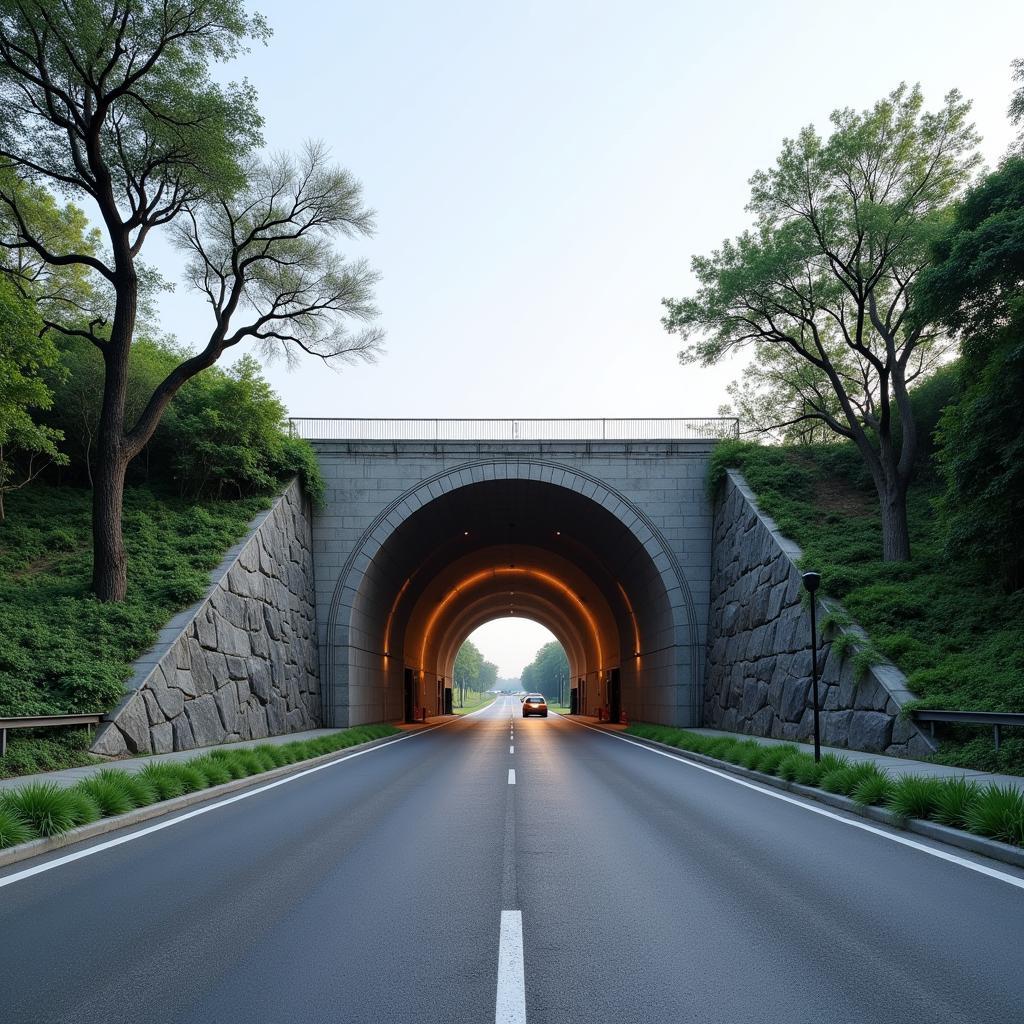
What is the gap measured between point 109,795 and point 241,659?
11.6 m

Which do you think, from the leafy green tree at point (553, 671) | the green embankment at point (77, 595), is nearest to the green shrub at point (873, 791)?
the green embankment at point (77, 595)

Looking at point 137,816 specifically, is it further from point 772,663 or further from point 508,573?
point 508,573

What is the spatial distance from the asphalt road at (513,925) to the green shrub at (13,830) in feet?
1.48

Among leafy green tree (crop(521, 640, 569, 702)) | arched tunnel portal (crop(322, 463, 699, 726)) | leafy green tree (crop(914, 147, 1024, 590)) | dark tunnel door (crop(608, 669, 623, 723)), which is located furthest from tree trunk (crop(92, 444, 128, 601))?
leafy green tree (crop(521, 640, 569, 702))

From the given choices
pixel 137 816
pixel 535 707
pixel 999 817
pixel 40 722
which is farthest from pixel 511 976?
pixel 535 707

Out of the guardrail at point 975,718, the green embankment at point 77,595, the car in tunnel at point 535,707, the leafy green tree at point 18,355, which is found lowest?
Result: the car in tunnel at point 535,707

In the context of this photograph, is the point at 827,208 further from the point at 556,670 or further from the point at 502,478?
the point at 556,670

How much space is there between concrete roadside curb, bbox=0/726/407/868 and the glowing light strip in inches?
1219

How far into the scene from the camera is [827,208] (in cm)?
2150

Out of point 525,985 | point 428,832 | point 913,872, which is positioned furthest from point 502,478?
point 525,985

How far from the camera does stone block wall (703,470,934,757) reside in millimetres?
15273

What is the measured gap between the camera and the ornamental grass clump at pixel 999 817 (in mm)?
7130

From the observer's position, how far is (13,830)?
7176mm

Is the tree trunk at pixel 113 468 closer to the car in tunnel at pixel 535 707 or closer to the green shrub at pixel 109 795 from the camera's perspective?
the green shrub at pixel 109 795
